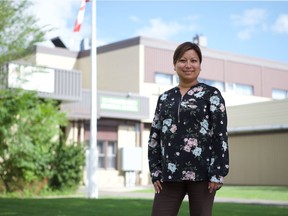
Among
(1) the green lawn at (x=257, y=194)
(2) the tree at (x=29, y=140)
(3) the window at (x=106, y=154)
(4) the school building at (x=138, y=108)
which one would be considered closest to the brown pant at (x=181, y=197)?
(2) the tree at (x=29, y=140)

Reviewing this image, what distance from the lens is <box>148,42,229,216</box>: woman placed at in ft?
13.5

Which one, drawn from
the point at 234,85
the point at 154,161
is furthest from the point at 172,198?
the point at 234,85

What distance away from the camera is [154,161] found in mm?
4371

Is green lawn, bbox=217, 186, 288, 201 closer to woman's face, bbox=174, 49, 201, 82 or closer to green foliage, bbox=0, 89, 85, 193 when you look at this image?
green foliage, bbox=0, 89, 85, 193

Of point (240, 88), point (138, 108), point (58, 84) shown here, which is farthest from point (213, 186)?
point (240, 88)

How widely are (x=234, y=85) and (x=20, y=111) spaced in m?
26.2

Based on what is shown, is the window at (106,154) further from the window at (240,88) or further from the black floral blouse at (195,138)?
the black floral blouse at (195,138)

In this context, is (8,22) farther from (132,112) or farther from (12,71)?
(132,112)

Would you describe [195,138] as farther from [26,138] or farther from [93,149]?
[26,138]

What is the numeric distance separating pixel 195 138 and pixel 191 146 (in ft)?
0.22

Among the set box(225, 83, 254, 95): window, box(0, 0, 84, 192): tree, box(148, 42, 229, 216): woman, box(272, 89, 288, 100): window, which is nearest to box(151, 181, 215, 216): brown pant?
box(148, 42, 229, 216): woman

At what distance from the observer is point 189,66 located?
427 centimetres

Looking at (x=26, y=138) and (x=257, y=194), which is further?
(x=257, y=194)

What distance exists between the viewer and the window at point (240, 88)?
42094 millimetres
